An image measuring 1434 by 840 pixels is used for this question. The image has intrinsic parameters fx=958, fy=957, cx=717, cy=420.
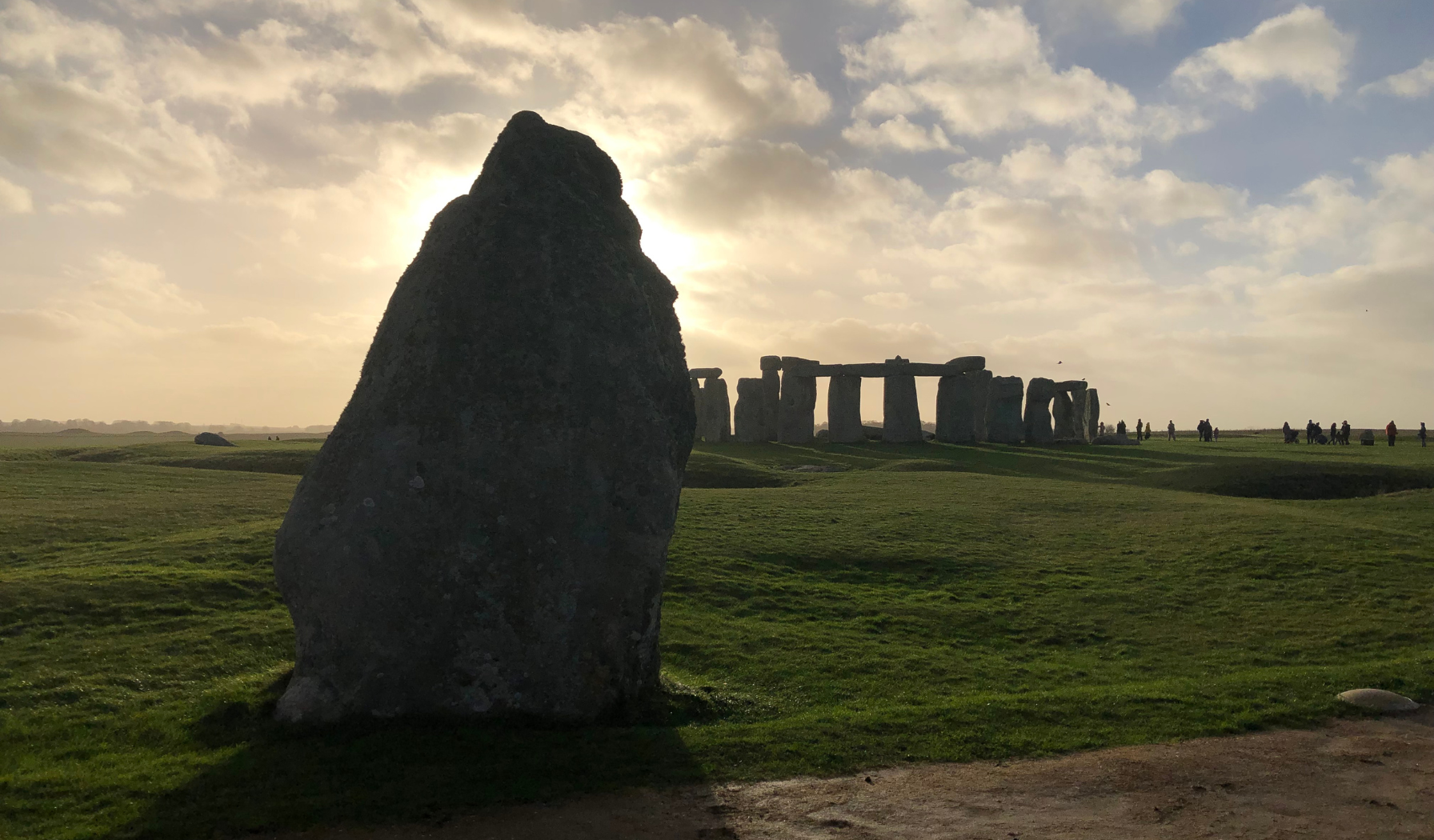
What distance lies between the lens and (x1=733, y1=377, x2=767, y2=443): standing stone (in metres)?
49.7

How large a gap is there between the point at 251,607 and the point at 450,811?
740 cm

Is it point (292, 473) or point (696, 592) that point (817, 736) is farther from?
point (292, 473)

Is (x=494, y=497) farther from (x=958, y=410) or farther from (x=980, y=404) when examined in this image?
(x=980, y=404)

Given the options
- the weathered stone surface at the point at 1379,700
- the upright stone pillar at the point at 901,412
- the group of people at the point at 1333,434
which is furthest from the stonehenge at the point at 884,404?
the weathered stone surface at the point at 1379,700

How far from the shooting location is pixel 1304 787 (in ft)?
26.6

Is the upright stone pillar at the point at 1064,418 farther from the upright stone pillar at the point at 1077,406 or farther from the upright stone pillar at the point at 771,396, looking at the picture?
the upright stone pillar at the point at 771,396

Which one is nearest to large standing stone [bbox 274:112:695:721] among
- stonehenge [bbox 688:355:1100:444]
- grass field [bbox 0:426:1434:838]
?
grass field [bbox 0:426:1434:838]

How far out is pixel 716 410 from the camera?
50594 mm

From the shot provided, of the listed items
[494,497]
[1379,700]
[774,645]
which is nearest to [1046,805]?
[494,497]

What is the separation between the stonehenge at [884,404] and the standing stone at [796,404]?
4 centimetres

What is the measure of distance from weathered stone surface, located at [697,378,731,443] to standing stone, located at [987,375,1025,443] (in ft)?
46.1

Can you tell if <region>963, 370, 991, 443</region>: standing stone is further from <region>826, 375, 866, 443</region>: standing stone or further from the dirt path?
the dirt path

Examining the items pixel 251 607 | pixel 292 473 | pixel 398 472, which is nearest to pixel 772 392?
pixel 292 473

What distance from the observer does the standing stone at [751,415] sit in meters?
49.7
